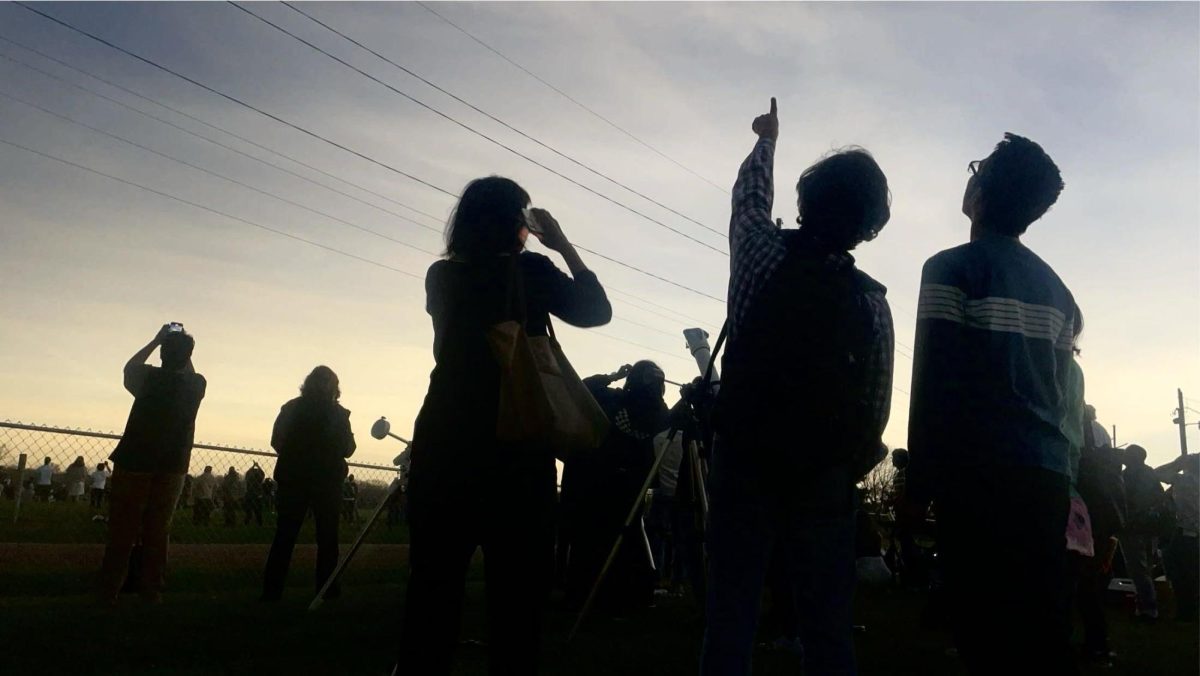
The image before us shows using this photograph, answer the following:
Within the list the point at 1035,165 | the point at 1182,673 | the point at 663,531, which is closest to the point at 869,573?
the point at 663,531

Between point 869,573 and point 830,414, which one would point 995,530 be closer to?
point 830,414

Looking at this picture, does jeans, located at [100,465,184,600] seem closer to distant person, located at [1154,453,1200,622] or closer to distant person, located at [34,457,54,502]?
distant person, located at [34,457,54,502]

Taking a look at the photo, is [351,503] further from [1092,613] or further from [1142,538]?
[1092,613]

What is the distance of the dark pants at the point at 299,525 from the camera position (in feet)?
24.7

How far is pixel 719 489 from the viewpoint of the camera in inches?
99.4

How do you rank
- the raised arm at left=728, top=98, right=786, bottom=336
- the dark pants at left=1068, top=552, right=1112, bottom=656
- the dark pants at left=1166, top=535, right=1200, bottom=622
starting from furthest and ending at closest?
the dark pants at left=1166, top=535, right=1200, bottom=622, the dark pants at left=1068, top=552, right=1112, bottom=656, the raised arm at left=728, top=98, right=786, bottom=336

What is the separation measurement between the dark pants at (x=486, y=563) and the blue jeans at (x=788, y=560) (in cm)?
48

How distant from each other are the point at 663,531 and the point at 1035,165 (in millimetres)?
9130

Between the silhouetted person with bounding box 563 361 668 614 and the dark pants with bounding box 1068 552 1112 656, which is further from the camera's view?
the silhouetted person with bounding box 563 361 668 614

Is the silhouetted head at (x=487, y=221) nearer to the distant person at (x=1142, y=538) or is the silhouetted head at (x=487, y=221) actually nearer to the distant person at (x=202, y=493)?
the distant person at (x=1142, y=538)

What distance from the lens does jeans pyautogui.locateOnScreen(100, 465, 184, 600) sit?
22.3 feet

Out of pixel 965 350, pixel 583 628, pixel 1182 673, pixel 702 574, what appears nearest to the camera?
pixel 965 350

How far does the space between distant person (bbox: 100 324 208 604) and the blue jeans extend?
575 cm

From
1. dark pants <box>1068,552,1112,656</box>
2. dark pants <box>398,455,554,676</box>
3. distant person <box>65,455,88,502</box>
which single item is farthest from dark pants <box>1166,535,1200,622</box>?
distant person <box>65,455,88,502</box>
